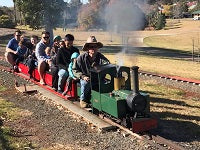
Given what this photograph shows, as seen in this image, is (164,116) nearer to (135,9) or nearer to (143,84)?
(135,9)

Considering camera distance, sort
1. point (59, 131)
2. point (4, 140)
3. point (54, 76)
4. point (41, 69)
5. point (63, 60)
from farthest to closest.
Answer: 1. point (41, 69)
2. point (54, 76)
3. point (63, 60)
4. point (59, 131)
5. point (4, 140)

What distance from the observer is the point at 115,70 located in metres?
8.26

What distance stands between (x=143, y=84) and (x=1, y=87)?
232 inches

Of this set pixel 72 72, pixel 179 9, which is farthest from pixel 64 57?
pixel 179 9

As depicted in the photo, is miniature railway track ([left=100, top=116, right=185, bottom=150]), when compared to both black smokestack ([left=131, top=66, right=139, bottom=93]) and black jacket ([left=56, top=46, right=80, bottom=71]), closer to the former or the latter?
black smokestack ([left=131, top=66, right=139, bottom=93])

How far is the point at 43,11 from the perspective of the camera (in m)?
32.8

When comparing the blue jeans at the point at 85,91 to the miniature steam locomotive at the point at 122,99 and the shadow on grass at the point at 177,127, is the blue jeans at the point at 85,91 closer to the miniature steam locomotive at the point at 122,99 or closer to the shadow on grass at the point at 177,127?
the miniature steam locomotive at the point at 122,99

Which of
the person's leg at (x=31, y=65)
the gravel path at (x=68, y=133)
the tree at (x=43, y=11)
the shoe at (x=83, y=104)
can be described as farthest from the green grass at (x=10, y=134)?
the tree at (x=43, y=11)

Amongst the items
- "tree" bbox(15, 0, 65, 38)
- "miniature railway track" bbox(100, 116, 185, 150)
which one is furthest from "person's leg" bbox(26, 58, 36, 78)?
"tree" bbox(15, 0, 65, 38)

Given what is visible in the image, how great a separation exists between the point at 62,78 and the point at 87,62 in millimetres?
1883

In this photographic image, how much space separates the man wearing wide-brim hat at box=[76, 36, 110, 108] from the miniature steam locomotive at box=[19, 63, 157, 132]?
0.95 ft

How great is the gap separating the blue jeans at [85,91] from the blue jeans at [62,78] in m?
1.63

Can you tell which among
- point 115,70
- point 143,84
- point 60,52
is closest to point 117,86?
point 115,70

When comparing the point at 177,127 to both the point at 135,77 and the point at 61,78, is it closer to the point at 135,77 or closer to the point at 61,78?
the point at 135,77
